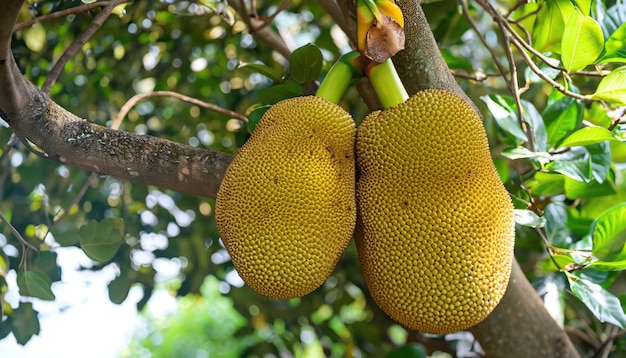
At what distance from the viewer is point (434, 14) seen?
103cm

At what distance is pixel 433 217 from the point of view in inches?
23.9

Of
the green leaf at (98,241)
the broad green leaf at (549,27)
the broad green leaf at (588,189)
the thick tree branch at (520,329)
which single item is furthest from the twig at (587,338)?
the green leaf at (98,241)

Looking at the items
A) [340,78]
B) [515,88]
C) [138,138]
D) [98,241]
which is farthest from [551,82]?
[98,241]

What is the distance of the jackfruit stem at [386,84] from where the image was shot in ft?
2.30

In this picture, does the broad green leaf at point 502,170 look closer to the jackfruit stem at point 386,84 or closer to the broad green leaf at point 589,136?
the broad green leaf at point 589,136

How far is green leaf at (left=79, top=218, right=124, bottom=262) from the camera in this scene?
2.97ft

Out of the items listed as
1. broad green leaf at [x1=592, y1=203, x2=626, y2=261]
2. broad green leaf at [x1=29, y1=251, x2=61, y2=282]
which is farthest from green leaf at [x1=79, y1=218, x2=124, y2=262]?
broad green leaf at [x1=592, y1=203, x2=626, y2=261]

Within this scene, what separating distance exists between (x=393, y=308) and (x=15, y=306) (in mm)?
735

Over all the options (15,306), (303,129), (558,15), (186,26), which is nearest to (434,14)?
(558,15)

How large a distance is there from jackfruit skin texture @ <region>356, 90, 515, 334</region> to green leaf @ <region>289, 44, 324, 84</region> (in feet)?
0.68

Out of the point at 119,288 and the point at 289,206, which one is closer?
the point at 289,206

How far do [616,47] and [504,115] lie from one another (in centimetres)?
16

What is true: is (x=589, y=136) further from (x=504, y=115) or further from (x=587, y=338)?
(x=587, y=338)

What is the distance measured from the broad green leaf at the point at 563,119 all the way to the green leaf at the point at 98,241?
2.13ft
